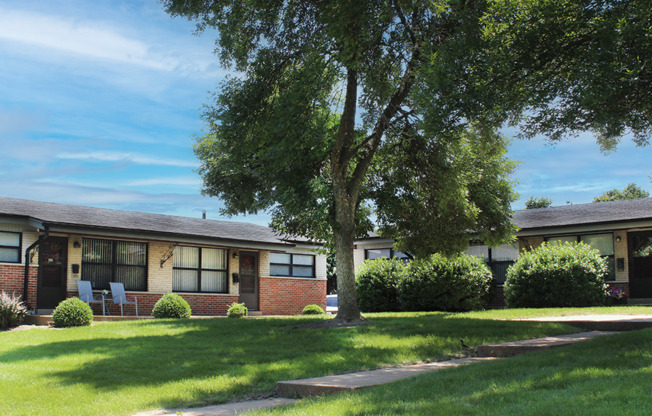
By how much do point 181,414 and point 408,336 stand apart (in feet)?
19.3

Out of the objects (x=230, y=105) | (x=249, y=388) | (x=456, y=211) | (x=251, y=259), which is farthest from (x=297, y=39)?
(x=251, y=259)

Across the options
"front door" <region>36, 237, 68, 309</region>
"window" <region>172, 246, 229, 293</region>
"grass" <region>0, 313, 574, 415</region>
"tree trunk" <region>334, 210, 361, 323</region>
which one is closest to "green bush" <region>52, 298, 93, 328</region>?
"grass" <region>0, 313, 574, 415</region>

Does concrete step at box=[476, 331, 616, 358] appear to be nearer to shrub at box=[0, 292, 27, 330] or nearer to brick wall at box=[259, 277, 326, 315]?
shrub at box=[0, 292, 27, 330]

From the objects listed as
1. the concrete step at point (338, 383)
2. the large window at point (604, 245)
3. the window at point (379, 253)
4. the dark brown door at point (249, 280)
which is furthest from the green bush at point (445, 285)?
the concrete step at point (338, 383)

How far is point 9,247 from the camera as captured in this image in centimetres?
1939

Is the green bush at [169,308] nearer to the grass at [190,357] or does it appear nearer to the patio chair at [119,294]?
the patio chair at [119,294]

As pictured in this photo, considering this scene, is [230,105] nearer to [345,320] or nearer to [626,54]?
[345,320]

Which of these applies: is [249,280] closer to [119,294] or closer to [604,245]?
[119,294]

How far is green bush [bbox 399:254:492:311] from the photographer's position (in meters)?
21.2

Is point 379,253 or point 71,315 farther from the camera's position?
point 379,253

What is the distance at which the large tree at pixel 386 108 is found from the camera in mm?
10570

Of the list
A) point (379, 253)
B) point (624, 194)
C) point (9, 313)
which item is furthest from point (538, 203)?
point (9, 313)

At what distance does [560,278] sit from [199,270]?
14.3 meters

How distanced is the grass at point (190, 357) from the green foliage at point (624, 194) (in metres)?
44.3
